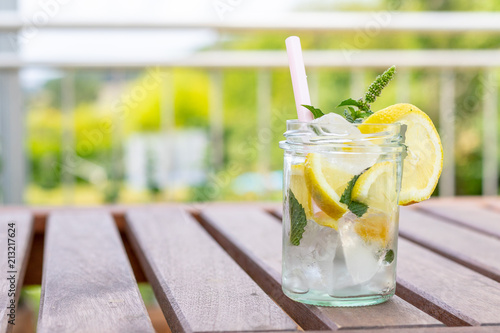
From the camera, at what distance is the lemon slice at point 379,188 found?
1.96ft

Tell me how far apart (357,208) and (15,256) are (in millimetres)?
502

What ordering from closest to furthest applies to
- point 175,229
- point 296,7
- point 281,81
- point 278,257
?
point 278,257, point 175,229, point 281,81, point 296,7

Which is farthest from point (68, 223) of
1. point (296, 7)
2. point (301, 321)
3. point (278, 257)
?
point (296, 7)

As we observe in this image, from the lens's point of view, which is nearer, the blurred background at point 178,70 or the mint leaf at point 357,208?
the mint leaf at point 357,208

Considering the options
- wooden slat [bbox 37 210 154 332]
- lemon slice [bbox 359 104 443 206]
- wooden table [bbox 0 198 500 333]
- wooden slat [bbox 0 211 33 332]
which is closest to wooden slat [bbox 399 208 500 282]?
wooden table [bbox 0 198 500 333]

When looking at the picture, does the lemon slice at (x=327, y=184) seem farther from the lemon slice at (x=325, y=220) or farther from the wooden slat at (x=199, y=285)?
the wooden slat at (x=199, y=285)

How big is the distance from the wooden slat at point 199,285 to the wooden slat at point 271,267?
0.03 m

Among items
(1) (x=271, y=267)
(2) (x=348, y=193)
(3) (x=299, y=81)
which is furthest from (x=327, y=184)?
(1) (x=271, y=267)

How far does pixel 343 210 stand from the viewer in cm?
60

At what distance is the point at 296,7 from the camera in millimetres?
16672

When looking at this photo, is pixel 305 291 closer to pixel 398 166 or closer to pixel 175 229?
pixel 398 166

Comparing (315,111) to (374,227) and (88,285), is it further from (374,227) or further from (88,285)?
(88,285)

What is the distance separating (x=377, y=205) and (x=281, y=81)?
13094 mm

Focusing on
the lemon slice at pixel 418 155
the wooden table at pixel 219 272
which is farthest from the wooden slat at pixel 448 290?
the lemon slice at pixel 418 155
